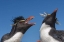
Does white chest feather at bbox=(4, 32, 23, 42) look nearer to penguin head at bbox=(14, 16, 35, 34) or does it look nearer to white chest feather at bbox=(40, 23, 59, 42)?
penguin head at bbox=(14, 16, 35, 34)

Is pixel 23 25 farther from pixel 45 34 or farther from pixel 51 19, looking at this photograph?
pixel 45 34

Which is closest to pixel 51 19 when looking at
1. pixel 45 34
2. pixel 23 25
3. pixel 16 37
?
pixel 45 34

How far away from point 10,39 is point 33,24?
92cm

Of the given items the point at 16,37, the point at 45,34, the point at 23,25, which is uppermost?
the point at 23,25

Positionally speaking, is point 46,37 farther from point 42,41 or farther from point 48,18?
point 48,18

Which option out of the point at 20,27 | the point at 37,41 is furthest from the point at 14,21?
the point at 37,41

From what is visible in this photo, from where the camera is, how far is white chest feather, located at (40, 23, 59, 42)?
6.43 metres

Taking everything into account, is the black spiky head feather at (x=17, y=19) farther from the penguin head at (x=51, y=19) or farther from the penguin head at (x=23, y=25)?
the penguin head at (x=51, y=19)

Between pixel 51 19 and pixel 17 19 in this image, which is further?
pixel 17 19

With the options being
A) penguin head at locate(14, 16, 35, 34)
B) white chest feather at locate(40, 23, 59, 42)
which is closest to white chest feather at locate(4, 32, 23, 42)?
penguin head at locate(14, 16, 35, 34)

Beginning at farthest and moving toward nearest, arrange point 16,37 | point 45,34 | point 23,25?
point 23,25 < point 16,37 < point 45,34

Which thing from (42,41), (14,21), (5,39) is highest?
(14,21)

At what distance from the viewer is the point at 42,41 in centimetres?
668

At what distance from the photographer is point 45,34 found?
21.8 feet
